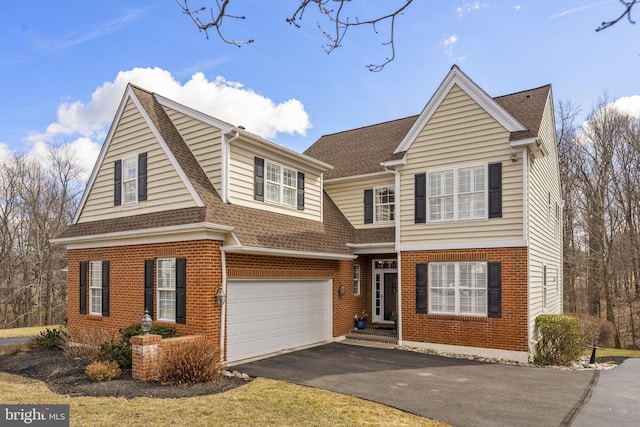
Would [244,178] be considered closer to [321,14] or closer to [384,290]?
[384,290]

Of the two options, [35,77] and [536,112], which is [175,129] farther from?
[536,112]

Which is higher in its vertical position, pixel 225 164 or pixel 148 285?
pixel 225 164

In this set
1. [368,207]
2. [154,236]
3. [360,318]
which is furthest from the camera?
[368,207]

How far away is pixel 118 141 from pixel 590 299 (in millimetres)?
29141

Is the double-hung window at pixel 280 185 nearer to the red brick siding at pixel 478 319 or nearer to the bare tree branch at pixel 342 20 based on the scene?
the red brick siding at pixel 478 319

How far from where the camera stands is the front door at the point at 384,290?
55.3 feet

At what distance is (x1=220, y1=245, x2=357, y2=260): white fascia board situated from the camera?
10.9 meters

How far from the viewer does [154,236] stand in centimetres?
1199

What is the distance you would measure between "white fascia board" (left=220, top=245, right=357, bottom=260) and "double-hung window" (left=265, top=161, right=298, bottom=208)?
1984mm

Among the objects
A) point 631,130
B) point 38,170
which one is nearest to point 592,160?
point 631,130

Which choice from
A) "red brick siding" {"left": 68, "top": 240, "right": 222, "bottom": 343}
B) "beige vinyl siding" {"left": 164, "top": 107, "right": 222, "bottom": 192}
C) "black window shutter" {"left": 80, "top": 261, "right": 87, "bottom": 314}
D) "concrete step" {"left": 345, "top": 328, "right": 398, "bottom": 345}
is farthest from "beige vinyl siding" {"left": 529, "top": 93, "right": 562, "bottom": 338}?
"black window shutter" {"left": 80, "top": 261, "right": 87, "bottom": 314}

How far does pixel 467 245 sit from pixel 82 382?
34.6 ft

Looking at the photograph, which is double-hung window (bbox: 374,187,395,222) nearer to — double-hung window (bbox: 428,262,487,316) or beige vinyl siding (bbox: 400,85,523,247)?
beige vinyl siding (bbox: 400,85,523,247)

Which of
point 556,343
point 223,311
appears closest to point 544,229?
point 556,343
